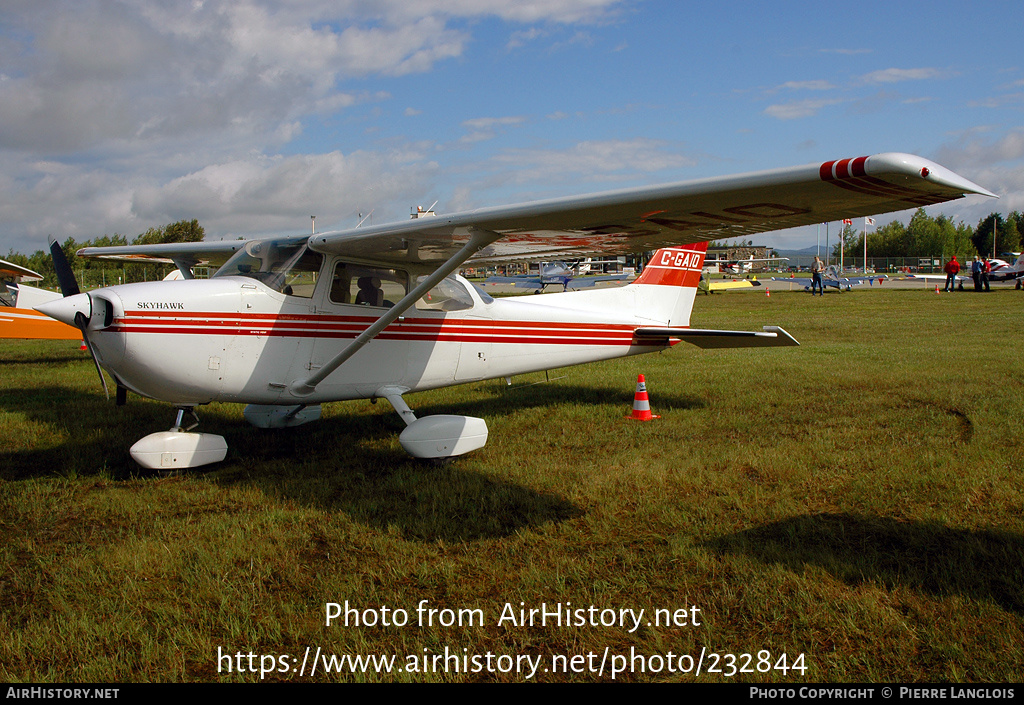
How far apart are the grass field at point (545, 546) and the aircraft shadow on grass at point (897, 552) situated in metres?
0.02

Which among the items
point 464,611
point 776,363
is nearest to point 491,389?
point 776,363

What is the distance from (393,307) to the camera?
17.5 ft

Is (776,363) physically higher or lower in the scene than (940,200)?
lower

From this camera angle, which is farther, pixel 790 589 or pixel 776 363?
pixel 776 363

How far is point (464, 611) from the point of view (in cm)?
302

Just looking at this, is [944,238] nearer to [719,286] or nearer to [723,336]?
[719,286]

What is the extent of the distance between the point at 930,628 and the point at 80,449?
640 centimetres

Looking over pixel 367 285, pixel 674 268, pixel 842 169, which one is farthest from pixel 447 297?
pixel 842 169

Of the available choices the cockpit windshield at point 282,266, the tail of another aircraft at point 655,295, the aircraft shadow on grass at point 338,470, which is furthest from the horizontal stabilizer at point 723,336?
the cockpit windshield at point 282,266

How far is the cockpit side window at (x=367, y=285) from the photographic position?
5715 mm

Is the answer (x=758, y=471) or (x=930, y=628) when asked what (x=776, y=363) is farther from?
(x=930, y=628)

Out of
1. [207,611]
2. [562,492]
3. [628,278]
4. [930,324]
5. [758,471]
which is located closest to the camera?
[207,611]

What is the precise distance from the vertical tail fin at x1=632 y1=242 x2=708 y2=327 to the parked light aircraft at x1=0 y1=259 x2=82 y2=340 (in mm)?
8956

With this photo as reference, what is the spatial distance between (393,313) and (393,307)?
0.20ft
